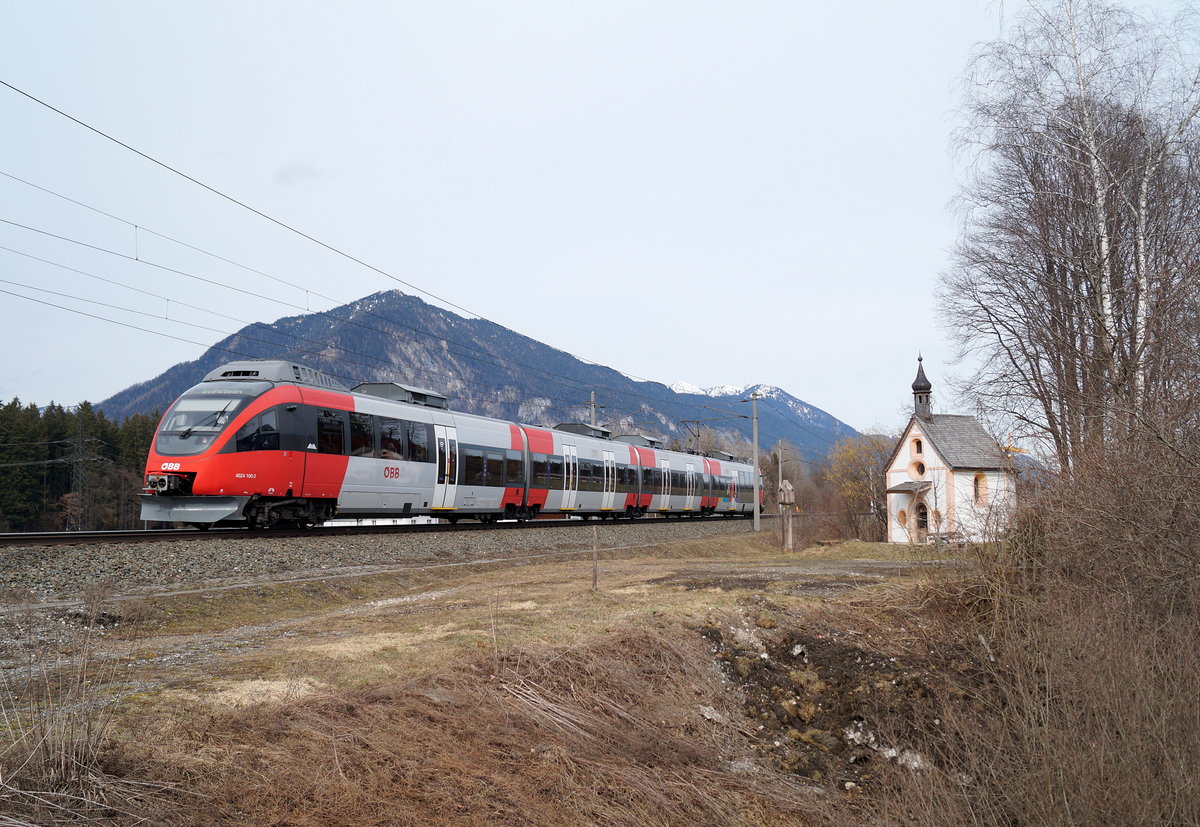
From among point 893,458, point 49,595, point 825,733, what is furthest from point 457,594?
point 893,458

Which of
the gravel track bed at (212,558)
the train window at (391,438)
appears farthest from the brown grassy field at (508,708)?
the train window at (391,438)

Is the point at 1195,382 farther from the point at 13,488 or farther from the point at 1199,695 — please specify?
the point at 13,488

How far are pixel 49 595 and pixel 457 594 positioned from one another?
566 centimetres

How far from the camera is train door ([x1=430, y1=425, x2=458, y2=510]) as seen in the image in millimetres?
23828

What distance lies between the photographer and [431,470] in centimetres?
2344

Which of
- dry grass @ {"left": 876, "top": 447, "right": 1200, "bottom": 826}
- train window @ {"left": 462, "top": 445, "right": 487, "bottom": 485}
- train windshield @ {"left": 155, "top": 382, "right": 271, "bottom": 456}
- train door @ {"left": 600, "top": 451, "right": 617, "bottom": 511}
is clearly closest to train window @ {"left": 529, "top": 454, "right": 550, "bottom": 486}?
train window @ {"left": 462, "top": 445, "right": 487, "bottom": 485}

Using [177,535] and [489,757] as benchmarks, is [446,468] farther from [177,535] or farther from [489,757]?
[489,757]

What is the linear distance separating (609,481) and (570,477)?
12.0 feet

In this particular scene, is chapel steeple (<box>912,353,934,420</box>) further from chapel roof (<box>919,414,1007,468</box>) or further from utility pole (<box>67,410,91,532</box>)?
utility pole (<box>67,410,91,532</box>)

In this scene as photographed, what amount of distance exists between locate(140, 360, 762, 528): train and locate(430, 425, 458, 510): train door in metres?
0.04

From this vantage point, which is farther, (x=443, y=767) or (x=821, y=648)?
(x=821, y=648)

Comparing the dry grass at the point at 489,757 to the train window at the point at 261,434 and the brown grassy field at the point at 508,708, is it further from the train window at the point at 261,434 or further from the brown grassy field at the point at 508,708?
the train window at the point at 261,434

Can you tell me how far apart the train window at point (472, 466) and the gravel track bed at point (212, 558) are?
8.72 ft

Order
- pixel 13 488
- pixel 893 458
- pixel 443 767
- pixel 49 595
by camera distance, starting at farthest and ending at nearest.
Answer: pixel 13 488, pixel 893 458, pixel 49 595, pixel 443 767
